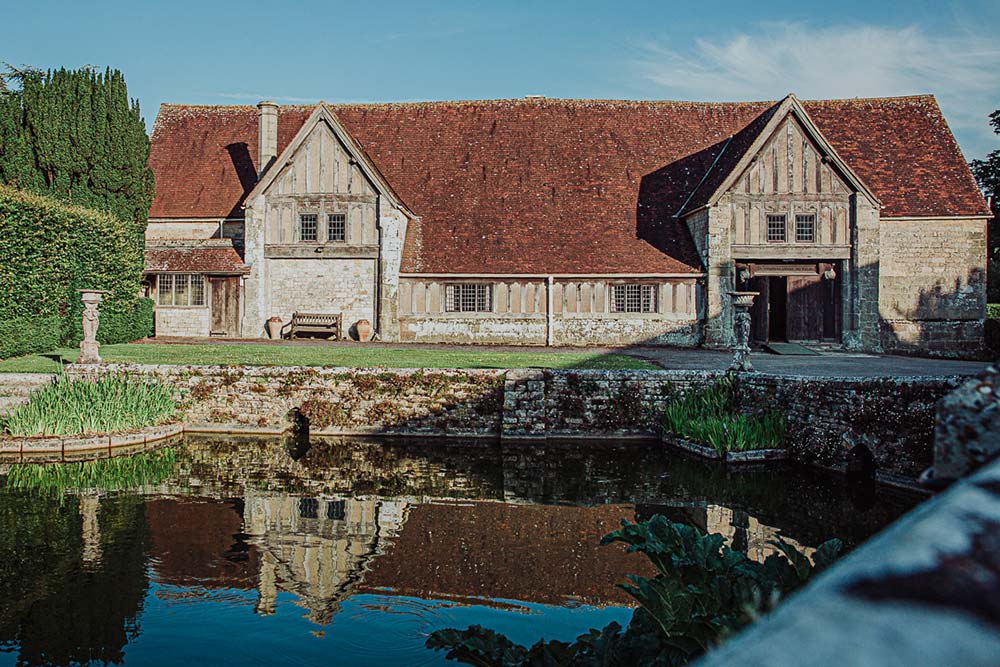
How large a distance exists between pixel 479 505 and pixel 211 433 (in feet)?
24.1

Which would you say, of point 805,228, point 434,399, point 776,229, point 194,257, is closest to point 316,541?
point 434,399

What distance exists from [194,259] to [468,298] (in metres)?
9.11

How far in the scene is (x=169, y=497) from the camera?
11953mm

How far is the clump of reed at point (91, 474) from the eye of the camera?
12.4m

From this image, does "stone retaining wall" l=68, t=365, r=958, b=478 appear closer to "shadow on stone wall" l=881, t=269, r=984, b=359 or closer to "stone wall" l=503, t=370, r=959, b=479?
"stone wall" l=503, t=370, r=959, b=479

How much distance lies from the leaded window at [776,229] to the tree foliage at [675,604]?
21.6m

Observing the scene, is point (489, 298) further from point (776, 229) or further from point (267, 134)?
point (267, 134)

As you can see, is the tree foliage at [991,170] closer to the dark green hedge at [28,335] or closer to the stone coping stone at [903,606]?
the dark green hedge at [28,335]

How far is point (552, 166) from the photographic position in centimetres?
2859

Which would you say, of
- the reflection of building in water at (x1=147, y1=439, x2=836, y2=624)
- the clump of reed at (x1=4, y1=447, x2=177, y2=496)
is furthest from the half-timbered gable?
the clump of reed at (x1=4, y1=447, x2=177, y2=496)

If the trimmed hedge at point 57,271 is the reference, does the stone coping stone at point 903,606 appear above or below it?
below

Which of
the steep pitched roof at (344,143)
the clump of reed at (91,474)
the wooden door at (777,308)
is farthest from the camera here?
the wooden door at (777,308)

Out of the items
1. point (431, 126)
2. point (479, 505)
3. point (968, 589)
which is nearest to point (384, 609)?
point (479, 505)

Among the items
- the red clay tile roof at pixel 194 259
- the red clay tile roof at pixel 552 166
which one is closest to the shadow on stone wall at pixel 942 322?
the red clay tile roof at pixel 552 166
